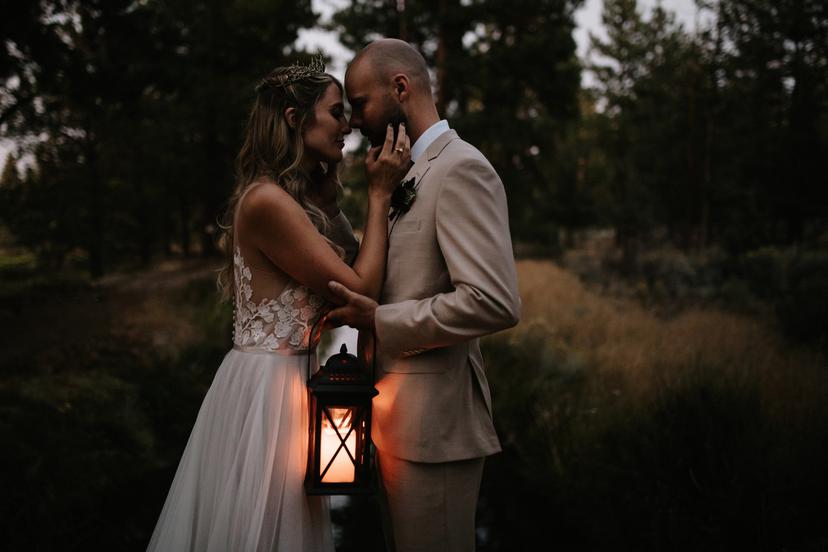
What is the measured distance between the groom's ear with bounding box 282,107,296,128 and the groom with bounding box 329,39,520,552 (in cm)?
32

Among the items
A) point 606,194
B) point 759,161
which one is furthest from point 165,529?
point 606,194

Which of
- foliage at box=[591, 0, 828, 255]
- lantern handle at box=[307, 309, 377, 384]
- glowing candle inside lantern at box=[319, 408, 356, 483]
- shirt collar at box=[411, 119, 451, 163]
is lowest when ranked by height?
glowing candle inside lantern at box=[319, 408, 356, 483]

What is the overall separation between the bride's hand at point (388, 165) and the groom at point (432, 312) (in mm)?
56

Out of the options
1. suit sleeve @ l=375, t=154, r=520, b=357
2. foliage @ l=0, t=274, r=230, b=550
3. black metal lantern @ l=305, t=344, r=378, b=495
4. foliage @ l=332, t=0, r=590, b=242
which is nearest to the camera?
suit sleeve @ l=375, t=154, r=520, b=357

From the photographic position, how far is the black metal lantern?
230cm

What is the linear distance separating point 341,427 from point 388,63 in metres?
1.52

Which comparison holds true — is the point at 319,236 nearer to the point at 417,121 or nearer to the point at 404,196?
the point at 404,196

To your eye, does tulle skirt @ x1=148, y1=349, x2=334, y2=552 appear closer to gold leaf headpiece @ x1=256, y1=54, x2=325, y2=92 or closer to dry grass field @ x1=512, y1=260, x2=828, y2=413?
gold leaf headpiece @ x1=256, y1=54, x2=325, y2=92

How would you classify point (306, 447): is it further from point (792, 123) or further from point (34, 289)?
point (792, 123)

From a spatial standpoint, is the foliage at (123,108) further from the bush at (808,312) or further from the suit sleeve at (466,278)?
the bush at (808,312)

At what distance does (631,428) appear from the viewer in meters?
5.20

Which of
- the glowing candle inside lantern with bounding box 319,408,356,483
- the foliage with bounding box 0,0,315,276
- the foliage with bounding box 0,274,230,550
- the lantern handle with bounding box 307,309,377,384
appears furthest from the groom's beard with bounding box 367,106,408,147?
the foliage with bounding box 0,0,315,276

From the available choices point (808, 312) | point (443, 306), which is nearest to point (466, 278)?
point (443, 306)

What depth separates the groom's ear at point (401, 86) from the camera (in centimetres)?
265
